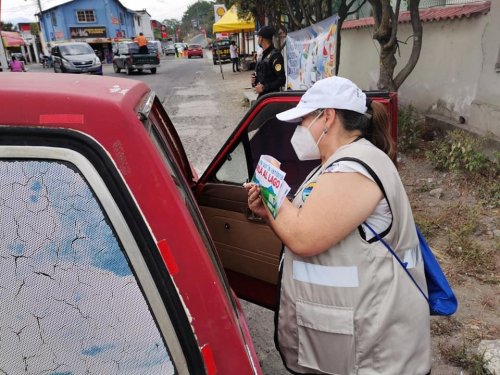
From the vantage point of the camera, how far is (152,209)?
0.99 m

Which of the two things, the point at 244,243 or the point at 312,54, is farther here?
the point at 312,54

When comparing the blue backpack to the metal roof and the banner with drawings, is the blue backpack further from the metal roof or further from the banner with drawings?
the banner with drawings

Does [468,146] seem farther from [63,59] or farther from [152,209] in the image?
[63,59]

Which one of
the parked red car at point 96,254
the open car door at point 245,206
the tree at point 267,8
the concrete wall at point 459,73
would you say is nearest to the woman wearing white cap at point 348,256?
the parked red car at point 96,254

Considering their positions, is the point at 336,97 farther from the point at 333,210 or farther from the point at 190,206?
the point at 190,206

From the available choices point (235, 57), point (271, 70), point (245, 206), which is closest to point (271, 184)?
point (245, 206)

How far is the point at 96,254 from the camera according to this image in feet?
3.22

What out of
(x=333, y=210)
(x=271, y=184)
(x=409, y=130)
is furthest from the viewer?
(x=409, y=130)

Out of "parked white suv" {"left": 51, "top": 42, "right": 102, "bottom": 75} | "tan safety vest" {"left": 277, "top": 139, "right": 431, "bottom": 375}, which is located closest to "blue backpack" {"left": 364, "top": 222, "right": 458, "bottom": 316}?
"tan safety vest" {"left": 277, "top": 139, "right": 431, "bottom": 375}

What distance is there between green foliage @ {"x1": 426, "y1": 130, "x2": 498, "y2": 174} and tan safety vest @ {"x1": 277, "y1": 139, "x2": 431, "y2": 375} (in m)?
3.59

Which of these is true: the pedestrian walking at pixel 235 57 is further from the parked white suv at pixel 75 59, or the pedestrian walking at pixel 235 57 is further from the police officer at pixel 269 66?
the police officer at pixel 269 66

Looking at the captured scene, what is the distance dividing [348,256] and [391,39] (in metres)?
4.94

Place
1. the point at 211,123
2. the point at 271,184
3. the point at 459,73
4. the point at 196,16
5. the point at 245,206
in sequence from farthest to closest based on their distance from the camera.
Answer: the point at 196,16 → the point at 211,123 → the point at 459,73 → the point at 245,206 → the point at 271,184

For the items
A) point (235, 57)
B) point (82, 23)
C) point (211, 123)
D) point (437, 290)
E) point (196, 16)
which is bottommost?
point (211, 123)
